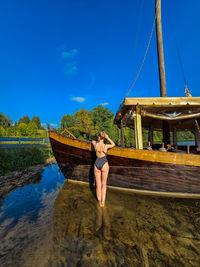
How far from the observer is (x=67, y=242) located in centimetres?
252

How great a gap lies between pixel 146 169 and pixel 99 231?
2.41 metres

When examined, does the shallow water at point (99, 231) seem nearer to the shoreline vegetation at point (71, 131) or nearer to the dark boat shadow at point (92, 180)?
the dark boat shadow at point (92, 180)

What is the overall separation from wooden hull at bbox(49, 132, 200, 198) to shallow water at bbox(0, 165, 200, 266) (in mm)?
357

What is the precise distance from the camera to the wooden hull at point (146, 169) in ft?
13.6

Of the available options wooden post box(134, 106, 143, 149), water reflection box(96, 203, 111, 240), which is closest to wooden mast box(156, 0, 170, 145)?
wooden post box(134, 106, 143, 149)

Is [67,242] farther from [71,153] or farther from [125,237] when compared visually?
[71,153]

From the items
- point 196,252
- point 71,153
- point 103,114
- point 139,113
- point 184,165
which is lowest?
point 196,252

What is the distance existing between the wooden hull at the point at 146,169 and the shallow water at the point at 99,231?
0.36m

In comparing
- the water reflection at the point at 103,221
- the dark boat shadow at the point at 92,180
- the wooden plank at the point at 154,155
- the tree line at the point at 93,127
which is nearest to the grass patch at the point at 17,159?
the dark boat shadow at the point at 92,180

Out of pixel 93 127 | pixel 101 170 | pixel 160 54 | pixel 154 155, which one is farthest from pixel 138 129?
pixel 93 127

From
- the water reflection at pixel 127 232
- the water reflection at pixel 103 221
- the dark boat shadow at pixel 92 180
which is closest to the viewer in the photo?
the water reflection at pixel 127 232

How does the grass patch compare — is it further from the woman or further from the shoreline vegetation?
the woman

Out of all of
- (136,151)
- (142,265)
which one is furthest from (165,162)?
(142,265)

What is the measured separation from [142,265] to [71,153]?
3.92 metres
